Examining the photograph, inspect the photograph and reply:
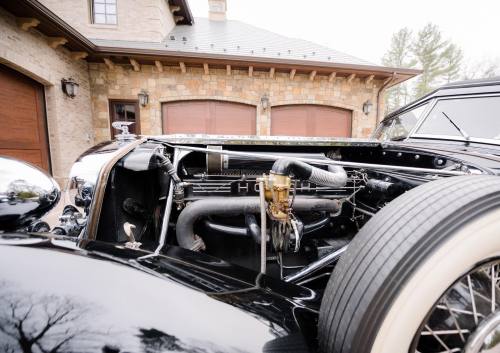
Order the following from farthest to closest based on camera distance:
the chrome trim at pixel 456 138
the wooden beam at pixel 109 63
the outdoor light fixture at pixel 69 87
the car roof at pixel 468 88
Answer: the wooden beam at pixel 109 63 → the outdoor light fixture at pixel 69 87 → the car roof at pixel 468 88 → the chrome trim at pixel 456 138

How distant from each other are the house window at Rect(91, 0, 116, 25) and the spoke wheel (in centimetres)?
998

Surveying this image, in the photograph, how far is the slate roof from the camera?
7.63 metres

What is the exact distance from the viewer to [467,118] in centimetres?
188

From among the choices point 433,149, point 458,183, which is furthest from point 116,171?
point 433,149

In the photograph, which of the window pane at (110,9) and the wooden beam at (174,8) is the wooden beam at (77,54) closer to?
the window pane at (110,9)

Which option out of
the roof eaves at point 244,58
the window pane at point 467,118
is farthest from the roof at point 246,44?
the window pane at point 467,118

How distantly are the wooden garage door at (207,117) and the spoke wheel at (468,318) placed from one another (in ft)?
23.1

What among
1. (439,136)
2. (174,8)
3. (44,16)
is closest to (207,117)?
(44,16)

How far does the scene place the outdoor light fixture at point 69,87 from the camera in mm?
5960

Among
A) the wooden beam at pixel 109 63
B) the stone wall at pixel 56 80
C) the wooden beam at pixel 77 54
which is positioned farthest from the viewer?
the wooden beam at pixel 109 63

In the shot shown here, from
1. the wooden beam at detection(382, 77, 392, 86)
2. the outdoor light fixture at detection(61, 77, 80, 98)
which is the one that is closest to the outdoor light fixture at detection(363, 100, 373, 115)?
the wooden beam at detection(382, 77, 392, 86)

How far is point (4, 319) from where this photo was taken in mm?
572

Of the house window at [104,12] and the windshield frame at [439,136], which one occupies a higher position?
the house window at [104,12]

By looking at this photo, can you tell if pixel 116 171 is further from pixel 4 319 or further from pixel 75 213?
pixel 4 319
